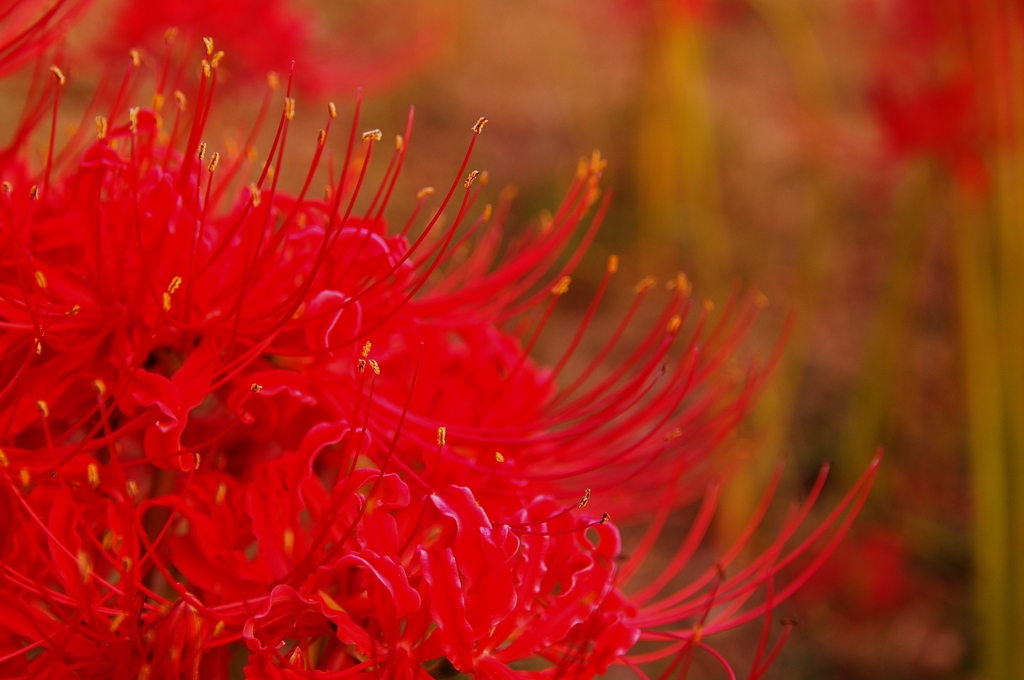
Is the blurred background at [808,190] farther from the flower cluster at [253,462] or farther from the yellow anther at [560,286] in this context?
the flower cluster at [253,462]

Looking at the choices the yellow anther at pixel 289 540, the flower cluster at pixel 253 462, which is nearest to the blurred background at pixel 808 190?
the flower cluster at pixel 253 462

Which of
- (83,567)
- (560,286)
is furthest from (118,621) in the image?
(560,286)

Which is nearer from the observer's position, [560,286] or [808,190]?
[560,286]

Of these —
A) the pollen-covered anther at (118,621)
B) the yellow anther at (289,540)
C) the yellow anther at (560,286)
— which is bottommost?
the pollen-covered anther at (118,621)

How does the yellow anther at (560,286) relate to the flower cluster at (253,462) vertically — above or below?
above

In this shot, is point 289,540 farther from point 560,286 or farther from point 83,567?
point 560,286

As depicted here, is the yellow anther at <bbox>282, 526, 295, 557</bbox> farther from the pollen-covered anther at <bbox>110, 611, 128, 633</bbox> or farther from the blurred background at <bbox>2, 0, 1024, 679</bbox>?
the blurred background at <bbox>2, 0, 1024, 679</bbox>
